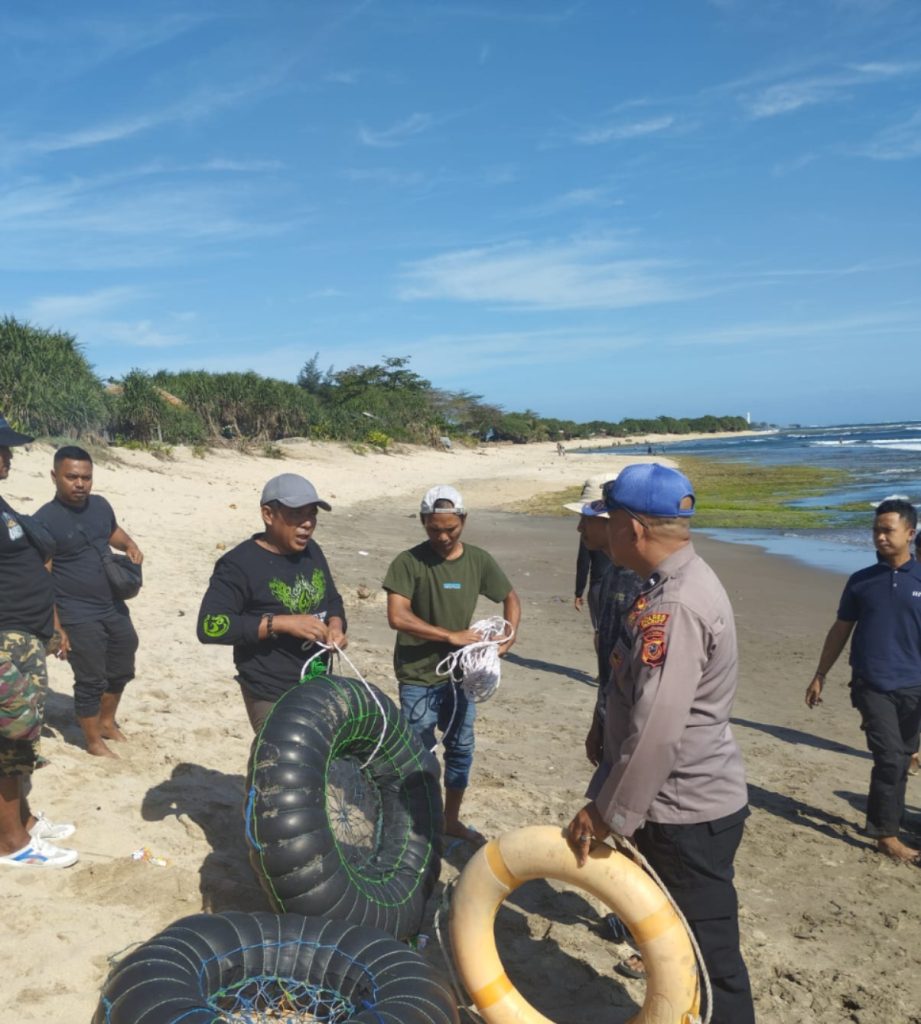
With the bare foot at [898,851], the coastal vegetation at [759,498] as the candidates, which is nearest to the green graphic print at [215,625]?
the bare foot at [898,851]

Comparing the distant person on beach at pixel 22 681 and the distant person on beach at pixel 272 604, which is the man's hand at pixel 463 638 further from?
the distant person on beach at pixel 22 681

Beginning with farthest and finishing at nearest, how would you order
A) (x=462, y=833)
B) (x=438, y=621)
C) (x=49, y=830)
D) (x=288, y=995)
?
1. (x=462, y=833)
2. (x=438, y=621)
3. (x=49, y=830)
4. (x=288, y=995)

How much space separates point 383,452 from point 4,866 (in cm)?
3835

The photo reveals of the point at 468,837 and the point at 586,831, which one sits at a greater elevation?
the point at 586,831

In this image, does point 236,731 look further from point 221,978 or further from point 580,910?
point 221,978

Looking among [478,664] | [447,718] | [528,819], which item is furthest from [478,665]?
[528,819]

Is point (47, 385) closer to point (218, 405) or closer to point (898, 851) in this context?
point (218, 405)

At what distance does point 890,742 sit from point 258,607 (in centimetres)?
344

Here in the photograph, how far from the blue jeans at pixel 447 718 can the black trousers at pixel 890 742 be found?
2.19m

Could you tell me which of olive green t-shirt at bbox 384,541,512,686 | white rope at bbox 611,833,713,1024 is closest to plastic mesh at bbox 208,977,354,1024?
white rope at bbox 611,833,713,1024

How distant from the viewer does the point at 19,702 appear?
12.2ft

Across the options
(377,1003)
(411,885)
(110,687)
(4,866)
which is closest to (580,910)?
(411,885)

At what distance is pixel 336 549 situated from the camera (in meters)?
14.9

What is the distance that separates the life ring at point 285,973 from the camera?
2.67 meters
